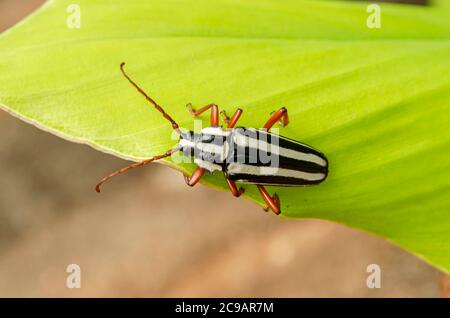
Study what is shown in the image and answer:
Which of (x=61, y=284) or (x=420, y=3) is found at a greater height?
(x=420, y=3)

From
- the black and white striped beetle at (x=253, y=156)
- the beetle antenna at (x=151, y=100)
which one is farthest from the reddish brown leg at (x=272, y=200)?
the beetle antenna at (x=151, y=100)

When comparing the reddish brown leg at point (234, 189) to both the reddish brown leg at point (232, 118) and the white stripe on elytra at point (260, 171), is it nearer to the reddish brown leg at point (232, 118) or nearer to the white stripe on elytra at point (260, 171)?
the white stripe on elytra at point (260, 171)

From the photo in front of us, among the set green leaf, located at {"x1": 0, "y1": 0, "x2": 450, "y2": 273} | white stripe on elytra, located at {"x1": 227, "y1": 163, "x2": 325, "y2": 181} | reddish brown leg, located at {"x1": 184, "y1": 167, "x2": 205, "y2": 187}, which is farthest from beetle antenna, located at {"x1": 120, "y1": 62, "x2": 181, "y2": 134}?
white stripe on elytra, located at {"x1": 227, "y1": 163, "x2": 325, "y2": 181}

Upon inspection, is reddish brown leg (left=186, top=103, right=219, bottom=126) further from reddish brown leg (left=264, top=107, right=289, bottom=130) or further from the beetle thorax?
reddish brown leg (left=264, top=107, right=289, bottom=130)

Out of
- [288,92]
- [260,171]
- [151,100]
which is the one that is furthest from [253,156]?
[151,100]

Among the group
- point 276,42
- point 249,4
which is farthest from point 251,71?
point 249,4

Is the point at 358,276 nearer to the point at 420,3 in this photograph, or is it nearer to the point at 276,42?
the point at 420,3
